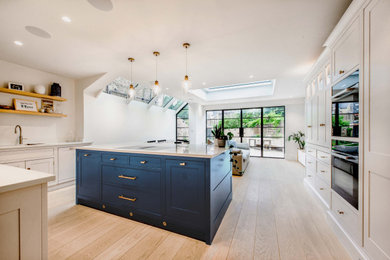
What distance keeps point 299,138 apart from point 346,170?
5.17 meters

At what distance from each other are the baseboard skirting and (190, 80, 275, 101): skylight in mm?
4705

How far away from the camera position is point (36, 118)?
3383 mm

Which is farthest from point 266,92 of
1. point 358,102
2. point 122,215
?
point 122,215

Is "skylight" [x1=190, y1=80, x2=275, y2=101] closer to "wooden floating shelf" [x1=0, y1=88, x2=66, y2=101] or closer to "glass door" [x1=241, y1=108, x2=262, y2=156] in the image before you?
"glass door" [x1=241, y1=108, x2=262, y2=156]

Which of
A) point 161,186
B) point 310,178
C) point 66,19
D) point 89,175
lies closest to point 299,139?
point 310,178

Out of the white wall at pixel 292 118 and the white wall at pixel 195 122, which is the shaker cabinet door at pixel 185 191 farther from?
the white wall at pixel 292 118

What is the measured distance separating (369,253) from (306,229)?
659 mm

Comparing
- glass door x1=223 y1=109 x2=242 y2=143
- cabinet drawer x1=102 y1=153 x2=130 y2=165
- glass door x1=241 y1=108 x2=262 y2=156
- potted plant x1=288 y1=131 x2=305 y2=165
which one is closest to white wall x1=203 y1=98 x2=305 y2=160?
potted plant x1=288 y1=131 x2=305 y2=165

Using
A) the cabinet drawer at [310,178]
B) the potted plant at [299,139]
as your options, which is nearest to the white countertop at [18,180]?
the cabinet drawer at [310,178]

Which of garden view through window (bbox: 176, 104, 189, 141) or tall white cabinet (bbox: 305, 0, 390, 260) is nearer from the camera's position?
tall white cabinet (bbox: 305, 0, 390, 260)

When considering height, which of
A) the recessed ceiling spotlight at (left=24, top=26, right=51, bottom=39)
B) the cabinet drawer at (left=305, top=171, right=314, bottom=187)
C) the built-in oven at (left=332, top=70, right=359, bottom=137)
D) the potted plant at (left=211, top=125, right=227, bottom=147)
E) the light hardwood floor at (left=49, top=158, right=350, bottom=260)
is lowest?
the light hardwood floor at (left=49, top=158, right=350, bottom=260)

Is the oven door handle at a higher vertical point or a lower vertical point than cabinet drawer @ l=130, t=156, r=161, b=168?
higher

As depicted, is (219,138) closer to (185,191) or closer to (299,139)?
(185,191)

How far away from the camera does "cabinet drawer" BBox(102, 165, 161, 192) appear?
1.88 meters
